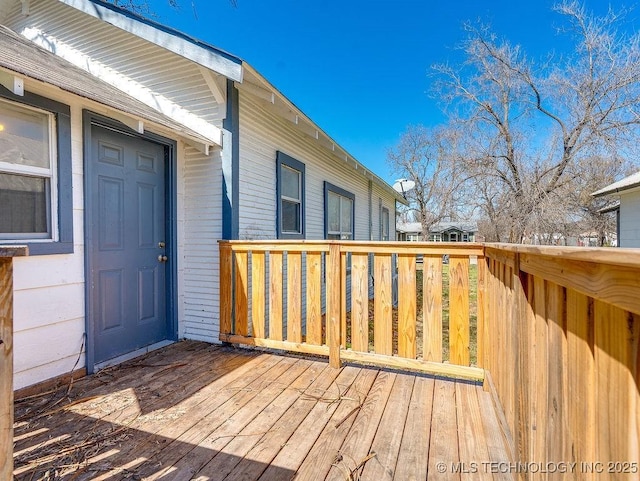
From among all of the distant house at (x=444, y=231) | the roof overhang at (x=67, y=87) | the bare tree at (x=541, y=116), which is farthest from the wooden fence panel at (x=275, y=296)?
the distant house at (x=444, y=231)

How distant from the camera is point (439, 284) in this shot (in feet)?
8.69

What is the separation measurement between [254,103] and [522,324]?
3918 mm

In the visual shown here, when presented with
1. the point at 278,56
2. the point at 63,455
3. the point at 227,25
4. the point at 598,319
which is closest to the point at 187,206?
the point at 63,455

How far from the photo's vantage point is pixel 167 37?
3568 millimetres

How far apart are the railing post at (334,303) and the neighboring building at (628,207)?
22.7ft

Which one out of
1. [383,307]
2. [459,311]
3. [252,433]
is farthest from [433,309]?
[252,433]

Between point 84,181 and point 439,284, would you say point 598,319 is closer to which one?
point 439,284

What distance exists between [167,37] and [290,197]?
8.50ft

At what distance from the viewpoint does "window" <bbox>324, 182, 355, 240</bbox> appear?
259 inches

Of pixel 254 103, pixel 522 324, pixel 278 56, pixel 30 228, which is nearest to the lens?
pixel 522 324

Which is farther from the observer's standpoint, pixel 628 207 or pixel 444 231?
pixel 444 231

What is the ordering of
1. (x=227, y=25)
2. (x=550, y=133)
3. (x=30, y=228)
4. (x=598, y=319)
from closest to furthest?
1. (x=598, y=319)
2. (x=30, y=228)
3. (x=227, y=25)
4. (x=550, y=133)

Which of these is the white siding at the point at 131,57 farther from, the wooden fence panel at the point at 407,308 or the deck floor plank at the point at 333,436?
the deck floor plank at the point at 333,436

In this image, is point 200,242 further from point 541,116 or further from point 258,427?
point 541,116
